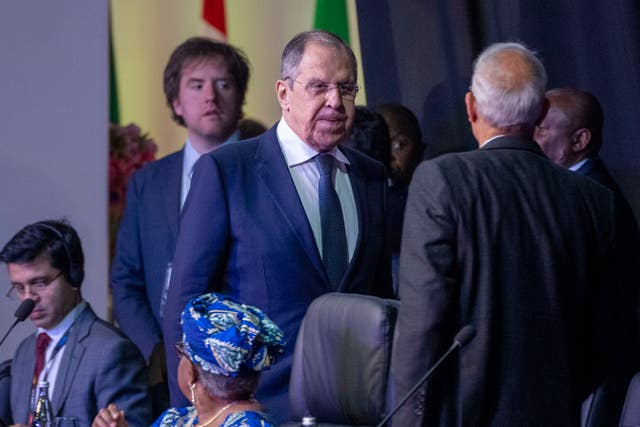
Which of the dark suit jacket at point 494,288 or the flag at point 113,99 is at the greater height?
the flag at point 113,99

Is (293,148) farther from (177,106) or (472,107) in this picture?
(177,106)

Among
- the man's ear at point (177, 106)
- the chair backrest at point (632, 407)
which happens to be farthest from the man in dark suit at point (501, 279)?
the man's ear at point (177, 106)

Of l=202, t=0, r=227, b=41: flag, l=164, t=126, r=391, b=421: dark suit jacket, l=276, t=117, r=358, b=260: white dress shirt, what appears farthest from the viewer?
l=202, t=0, r=227, b=41: flag

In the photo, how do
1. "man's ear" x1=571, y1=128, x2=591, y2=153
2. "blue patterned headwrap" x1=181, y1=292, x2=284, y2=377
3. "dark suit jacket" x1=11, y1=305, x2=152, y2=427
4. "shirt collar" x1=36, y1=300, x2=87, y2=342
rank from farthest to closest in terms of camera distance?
"man's ear" x1=571, y1=128, x2=591, y2=153 < "shirt collar" x1=36, y1=300, x2=87, y2=342 < "dark suit jacket" x1=11, y1=305, x2=152, y2=427 < "blue patterned headwrap" x1=181, y1=292, x2=284, y2=377

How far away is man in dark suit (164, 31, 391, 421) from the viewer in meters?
3.30

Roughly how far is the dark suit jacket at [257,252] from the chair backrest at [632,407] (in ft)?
2.43

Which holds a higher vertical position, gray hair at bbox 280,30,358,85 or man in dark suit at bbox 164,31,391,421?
gray hair at bbox 280,30,358,85

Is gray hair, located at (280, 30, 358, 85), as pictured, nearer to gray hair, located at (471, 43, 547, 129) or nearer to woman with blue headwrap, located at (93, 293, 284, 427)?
gray hair, located at (471, 43, 547, 129)

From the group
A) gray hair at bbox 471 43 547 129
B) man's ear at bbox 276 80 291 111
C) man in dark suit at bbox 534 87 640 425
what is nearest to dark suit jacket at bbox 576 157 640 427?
gray hair at bbox 471 43 547 129

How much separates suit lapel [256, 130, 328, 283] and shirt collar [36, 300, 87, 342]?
1.03m

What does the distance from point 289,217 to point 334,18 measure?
2.25 meters

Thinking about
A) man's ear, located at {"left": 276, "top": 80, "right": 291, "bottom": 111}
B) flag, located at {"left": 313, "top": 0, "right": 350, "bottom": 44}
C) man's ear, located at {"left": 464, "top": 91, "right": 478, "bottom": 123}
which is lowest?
man's ear, located at {"left": 464, "top": 91, "right": 478, "bottom": 123}

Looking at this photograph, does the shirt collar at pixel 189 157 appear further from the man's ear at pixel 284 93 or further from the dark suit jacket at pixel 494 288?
the dark suit jacket at pixel 494 288

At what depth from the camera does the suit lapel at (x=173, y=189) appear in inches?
178
